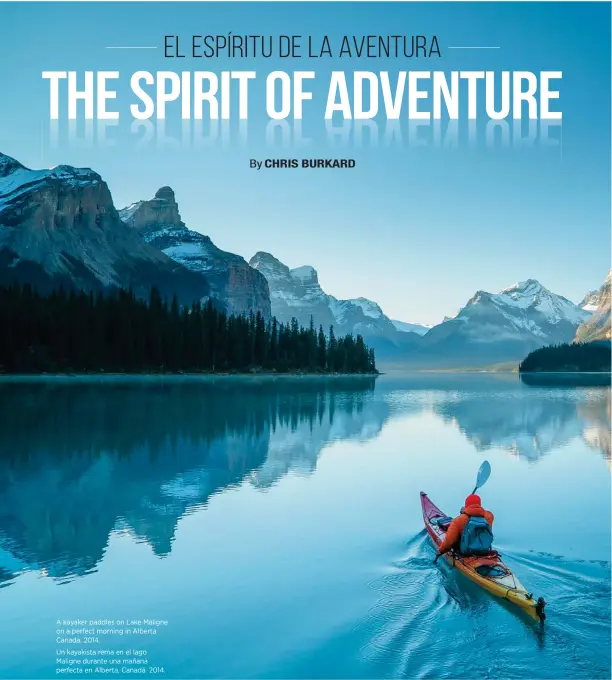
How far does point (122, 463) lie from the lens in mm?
30250

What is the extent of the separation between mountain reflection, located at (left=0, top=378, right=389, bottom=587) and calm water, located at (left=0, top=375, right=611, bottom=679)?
0.14m

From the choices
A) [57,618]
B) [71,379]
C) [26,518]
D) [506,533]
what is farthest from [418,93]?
[71,379]

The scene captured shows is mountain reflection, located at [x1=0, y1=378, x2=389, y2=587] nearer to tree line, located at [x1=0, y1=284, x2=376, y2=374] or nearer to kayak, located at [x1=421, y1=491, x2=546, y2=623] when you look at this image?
kayak, located at [x1=421, y1=491, x2=546, y2=623]

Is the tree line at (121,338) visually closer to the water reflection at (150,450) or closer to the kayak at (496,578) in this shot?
the water reflection at (150,450)

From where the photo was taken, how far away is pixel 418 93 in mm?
30156

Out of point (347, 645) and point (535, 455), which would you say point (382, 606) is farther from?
point (535, 455)

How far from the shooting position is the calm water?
11867 mm

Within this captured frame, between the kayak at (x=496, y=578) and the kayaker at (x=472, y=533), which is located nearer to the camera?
the kayak at (x=496, y=578)

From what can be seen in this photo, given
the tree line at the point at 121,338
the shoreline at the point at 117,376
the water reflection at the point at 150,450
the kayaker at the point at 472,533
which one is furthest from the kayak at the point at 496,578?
the tree line at the point at 121,338

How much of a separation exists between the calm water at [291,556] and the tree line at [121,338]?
86159 mm

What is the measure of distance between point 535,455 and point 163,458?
67.8 ft

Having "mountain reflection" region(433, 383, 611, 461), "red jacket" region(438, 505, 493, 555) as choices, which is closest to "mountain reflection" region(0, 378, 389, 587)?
"red jacket" region(438, 505, 493, 555)

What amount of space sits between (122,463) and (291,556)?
50.5 feet

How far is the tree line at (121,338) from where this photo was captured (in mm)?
118113
